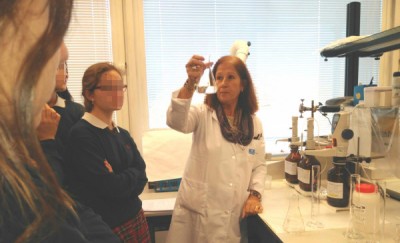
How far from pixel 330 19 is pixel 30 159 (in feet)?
8.53

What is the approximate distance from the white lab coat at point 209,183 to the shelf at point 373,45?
0.71m

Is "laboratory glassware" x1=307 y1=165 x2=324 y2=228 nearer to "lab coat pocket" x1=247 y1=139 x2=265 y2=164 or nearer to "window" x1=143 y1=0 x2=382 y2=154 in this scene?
"lab coat pocket" x1=247 y1=139 x2=265 y2=164

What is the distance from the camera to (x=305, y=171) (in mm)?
1531

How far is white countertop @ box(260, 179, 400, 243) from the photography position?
1.07 metres

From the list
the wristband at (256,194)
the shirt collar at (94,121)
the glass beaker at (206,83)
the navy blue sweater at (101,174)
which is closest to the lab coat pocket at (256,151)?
the wristband at (256,194)

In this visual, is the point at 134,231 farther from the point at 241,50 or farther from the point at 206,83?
the point at 241,50

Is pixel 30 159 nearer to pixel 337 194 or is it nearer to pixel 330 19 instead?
pixel 337 194

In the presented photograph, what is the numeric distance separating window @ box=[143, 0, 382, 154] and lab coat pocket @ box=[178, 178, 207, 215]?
88cm

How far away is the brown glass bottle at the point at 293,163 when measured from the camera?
171cm

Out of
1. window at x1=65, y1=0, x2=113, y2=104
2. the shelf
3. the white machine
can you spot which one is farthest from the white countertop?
window at x1=65, y1=0, x2=113, y2=104

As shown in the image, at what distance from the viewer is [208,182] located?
4.74 feet

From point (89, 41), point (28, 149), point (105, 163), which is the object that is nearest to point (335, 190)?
point (105, 163)

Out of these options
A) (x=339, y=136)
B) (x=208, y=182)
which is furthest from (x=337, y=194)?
(x=208, y=182)

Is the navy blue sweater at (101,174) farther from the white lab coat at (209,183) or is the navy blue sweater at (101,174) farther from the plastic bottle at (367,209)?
the plastic bottle at (367,209)
